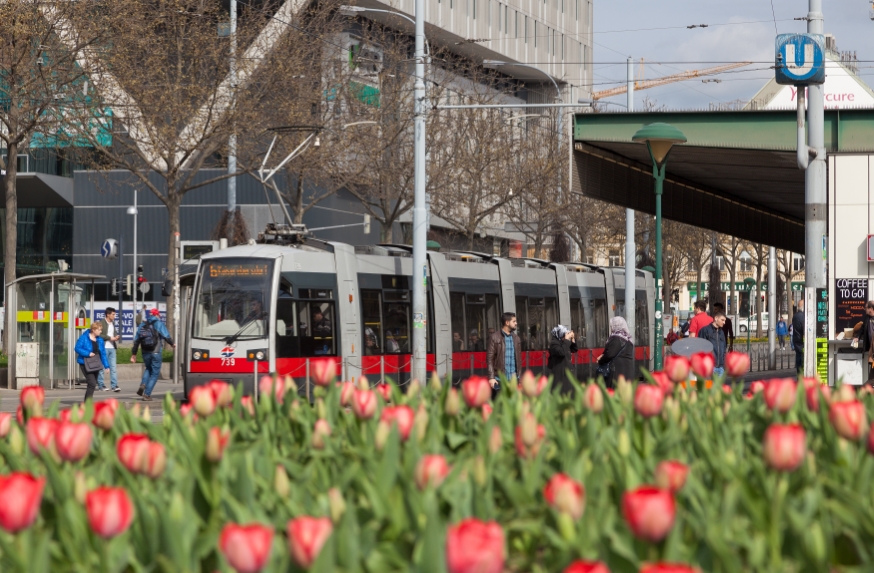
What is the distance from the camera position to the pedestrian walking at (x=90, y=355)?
74.3 ft

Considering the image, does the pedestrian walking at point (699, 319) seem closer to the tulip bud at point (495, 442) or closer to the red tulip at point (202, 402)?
the red tulip at point (202, 402)

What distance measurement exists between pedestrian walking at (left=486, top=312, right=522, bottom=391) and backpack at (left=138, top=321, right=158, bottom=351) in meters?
9.38

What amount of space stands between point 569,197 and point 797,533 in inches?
2000

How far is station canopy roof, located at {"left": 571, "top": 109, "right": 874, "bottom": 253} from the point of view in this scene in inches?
733

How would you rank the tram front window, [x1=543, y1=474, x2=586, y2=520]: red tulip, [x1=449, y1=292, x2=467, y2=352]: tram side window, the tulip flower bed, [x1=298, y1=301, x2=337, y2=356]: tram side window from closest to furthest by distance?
the tulip flower bed
[x1=543, y1=474, x2=586, y2=520]: red tulip
the tram front window
[x1=298, y1=301, x2=337, y2=356]: tram side window
[x1=449, y1=292, x2=467, y2=352]: tram side window

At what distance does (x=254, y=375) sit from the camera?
20719 mm

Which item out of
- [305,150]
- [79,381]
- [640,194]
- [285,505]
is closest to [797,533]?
[285,505]

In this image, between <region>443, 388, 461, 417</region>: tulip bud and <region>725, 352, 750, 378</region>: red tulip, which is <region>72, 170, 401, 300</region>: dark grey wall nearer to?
<region>725, 352, 750, 378</region>: red tulip

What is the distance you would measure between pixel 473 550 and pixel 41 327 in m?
26.8

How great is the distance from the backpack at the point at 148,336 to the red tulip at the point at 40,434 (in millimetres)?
21212

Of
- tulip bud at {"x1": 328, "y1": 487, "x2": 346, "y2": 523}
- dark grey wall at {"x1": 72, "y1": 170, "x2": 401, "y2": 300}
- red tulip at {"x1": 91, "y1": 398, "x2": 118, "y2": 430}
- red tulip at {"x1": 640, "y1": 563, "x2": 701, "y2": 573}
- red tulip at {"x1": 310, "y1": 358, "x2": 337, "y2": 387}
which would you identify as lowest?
red tulip at {"x1": 640, "y1": 563, "x2": 701, "y2": 573}

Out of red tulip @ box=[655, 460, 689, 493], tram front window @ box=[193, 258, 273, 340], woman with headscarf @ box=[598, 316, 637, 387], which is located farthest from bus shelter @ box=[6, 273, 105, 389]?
red tulip @ box=[655, 460, 689, 493]

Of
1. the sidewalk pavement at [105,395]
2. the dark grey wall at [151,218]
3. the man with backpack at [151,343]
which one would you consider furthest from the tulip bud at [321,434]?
A: the dark grey wall at [151,218]

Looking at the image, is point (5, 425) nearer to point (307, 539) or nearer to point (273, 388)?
point (273, 388)
